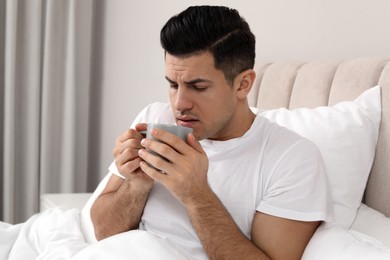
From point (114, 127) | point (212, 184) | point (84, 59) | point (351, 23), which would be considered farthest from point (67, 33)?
point (212, 184)

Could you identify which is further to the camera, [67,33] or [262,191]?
[67,33]

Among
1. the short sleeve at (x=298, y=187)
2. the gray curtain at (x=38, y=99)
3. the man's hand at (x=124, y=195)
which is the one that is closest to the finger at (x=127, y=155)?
the man's hand at (x=124, y=195)

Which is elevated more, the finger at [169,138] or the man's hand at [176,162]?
the finger at [169,138]

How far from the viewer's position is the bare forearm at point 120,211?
1445 millimetres

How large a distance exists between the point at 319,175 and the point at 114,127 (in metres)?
2.02

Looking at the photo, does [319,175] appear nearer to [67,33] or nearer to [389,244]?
[389,244]

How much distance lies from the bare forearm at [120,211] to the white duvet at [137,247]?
0.08 metres

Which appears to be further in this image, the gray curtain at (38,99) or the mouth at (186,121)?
the gray curtain at (38,99)

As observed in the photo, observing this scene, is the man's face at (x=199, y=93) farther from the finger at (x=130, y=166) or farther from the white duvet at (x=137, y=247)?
the white duvet at (x=137, y=247)

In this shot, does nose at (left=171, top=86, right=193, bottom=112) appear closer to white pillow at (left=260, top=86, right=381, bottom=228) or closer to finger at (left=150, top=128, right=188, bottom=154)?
finger at (left=150, top=128, right=188, bottom=154)

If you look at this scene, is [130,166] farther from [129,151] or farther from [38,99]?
[38,99]

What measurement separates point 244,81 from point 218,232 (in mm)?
409

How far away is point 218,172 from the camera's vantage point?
1454 mm

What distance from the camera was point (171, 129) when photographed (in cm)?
119
